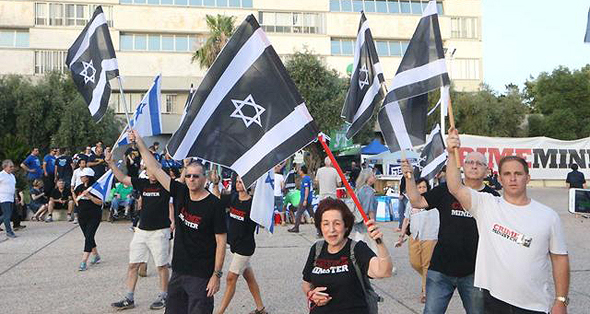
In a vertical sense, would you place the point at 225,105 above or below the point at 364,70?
below

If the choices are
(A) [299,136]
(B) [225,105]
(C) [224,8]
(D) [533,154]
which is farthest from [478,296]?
(C) [224,8]

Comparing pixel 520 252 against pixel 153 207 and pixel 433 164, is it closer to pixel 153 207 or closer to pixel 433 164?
pixel 433 164

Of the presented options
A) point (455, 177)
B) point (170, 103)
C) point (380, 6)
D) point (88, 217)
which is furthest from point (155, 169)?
point (380, 6)

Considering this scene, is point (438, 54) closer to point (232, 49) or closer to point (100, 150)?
point (232, 49)

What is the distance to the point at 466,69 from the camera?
46844 millimetres

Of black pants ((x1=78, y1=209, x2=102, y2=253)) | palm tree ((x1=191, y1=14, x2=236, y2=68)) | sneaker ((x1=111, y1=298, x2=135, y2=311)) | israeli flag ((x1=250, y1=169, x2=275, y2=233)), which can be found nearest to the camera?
israeli flag ((x1=250, y1=169, x2=275, y2=233))

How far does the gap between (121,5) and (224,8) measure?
768cm

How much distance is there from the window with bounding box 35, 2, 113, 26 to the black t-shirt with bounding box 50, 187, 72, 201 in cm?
2718

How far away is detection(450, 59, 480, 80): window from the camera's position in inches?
1836

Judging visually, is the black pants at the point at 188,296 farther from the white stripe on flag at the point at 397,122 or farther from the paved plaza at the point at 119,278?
the white stripe on flag at the point at 397,122

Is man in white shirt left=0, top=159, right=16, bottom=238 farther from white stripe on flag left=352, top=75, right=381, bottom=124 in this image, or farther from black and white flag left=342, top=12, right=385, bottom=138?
white stripe on flag left=352, top=75, right=381, bottom=124

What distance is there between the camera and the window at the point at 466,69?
4662 cm

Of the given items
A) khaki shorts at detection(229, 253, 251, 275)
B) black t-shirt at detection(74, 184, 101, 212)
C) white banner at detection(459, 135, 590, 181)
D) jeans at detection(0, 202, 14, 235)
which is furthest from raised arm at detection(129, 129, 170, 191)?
white banner at detection(459, 135, 590, 181)

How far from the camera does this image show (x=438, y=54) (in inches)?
213
